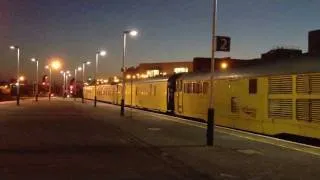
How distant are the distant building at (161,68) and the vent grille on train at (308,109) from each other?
11311 centimetres

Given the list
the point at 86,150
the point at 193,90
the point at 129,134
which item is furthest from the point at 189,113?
the point at 86,150

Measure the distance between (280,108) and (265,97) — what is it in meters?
1.50

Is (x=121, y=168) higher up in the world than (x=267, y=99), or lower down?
lower down

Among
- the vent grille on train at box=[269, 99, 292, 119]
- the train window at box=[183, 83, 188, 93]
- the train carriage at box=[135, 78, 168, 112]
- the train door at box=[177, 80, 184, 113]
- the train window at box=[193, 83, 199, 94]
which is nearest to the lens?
the vent grille on train at box=[269, 99, 292, 119]

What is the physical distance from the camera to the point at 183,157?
16703 millimetres

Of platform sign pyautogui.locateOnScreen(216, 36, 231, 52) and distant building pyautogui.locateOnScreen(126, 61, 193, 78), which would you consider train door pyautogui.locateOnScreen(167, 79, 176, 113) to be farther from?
distant building pyautogui.locateOnScreen(126, 61, 193, 78)

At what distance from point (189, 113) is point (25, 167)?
23551 millimetres

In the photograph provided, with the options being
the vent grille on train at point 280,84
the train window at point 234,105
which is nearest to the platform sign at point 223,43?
the vent grille on train at point 280,84

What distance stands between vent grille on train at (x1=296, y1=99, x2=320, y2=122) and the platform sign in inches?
141

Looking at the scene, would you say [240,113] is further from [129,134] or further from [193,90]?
[193,90]

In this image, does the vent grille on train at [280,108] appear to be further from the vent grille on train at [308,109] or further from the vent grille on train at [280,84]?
the vent grille on train at [308,109]

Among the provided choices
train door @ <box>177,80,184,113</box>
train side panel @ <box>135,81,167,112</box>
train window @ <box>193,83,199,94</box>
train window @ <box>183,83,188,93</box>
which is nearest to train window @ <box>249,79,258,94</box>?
train window @ <box>193,83,199,94</box>

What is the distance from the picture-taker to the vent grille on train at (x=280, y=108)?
22.0 metres

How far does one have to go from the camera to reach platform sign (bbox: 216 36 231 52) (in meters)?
19.4
